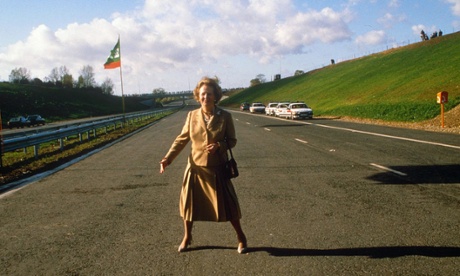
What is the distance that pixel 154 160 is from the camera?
41.0 feet

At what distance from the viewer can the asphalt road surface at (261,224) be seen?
4.20 metres

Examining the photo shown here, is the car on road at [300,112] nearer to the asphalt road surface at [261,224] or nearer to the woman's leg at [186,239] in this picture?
the asphalt road surface at [261,224]

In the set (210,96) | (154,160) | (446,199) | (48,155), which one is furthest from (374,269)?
(48,155)

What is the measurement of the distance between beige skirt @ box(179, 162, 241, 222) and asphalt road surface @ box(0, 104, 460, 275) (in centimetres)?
42

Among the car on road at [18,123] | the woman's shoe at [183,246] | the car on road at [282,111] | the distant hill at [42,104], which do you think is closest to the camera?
the woman's shoe at [183,246]

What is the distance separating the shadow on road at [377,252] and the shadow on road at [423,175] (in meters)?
Result: 3.71

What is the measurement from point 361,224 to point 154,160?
26.5ft

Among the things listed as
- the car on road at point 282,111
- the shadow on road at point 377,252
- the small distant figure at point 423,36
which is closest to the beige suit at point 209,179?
the shadow on road at point 377,252

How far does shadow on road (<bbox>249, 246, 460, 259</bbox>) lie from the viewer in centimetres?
432

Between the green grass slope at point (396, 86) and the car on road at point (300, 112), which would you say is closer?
the green grass slope at point (396, 86)

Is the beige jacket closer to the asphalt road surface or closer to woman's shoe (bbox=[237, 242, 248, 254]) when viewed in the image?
woman's shoe (bbox=[237, 242, 248, 254])

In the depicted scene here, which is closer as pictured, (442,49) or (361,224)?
(361,224)

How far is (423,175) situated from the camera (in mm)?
8648

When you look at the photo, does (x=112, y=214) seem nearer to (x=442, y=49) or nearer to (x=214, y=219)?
(x=214, y=219)
